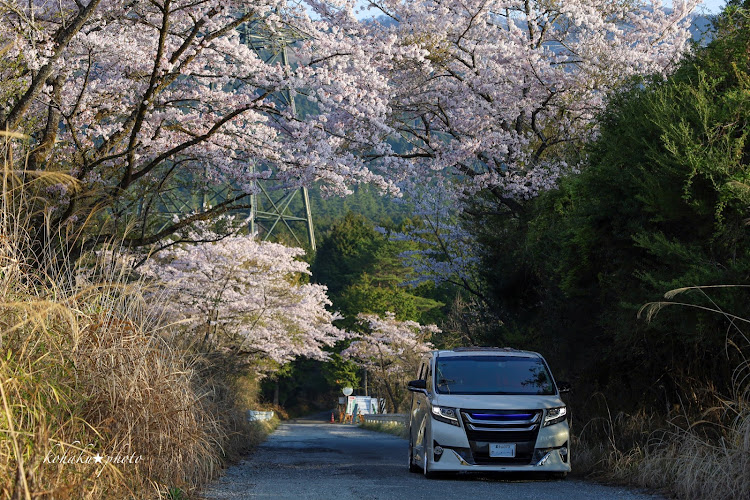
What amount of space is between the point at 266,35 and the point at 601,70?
317 inches

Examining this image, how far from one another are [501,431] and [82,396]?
584 centimetres

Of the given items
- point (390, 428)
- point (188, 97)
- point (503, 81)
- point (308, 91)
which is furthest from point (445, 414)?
point (390, 428)

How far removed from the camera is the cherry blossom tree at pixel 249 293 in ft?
94.9

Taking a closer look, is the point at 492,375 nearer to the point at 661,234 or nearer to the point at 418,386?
the point at 418,386

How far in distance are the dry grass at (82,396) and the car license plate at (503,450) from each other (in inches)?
146

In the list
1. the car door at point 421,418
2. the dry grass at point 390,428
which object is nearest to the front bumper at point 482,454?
the car door at point 421,418

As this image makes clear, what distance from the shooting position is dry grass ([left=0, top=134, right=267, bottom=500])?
6.06 m

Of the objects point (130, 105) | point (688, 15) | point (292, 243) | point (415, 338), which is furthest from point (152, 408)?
point (292, 243)

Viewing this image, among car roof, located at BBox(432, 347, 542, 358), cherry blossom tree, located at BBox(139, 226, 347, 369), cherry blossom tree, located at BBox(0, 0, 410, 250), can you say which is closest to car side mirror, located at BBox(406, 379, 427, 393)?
car roof, located at BBox(432, 347, 542, 358)

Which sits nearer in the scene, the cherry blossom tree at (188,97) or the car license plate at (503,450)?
the car license plate at (503,450)

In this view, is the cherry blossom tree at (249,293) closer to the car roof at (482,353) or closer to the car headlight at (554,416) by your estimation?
the car roof at (482,353)

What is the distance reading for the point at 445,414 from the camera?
→ 1170cm

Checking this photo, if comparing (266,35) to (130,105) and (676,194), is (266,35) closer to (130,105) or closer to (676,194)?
(130,105)

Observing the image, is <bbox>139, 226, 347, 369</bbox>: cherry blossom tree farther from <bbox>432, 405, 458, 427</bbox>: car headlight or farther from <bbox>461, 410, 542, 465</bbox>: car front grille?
<bbox>461, 410, 542, 465</bbox>: car front grille
